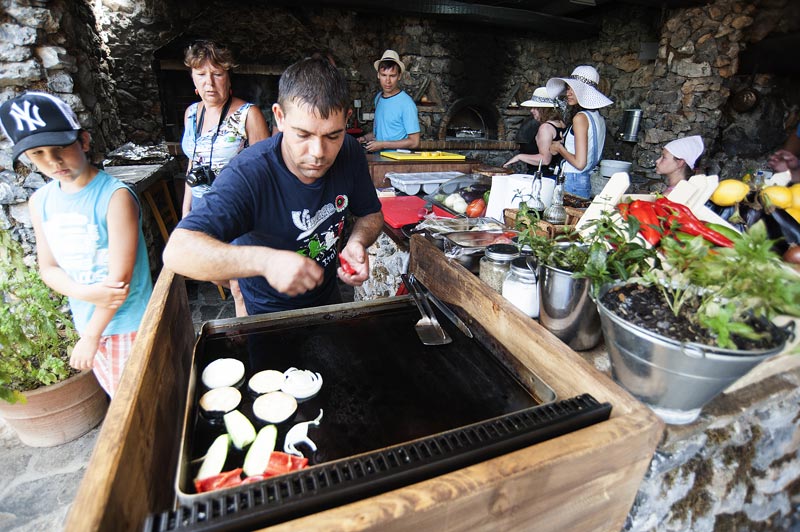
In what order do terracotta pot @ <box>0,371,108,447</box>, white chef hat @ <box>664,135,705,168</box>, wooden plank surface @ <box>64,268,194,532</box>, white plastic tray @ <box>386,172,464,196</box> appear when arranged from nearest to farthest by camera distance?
wooden plank surface @ <box>64,268,194,532</box>, terracotta pot @ <box>0,371,108,447</box>, white chef hat @ <box>664,135,705,168</box>, white plastic tray @ <box>386,172,464,196</box>

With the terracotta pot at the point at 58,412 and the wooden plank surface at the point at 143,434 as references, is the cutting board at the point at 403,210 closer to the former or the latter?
the wooden plank surface at the point at 143,434

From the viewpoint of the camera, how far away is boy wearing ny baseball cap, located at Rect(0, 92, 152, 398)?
5.95 ft

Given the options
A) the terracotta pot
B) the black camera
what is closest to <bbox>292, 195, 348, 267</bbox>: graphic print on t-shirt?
the black camera

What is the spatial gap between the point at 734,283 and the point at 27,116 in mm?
2632

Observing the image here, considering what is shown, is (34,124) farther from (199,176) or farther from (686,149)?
(686,149)

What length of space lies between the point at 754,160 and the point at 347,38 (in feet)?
25.6

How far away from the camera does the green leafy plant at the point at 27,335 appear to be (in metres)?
2.21

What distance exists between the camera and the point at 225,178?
5.44 ft

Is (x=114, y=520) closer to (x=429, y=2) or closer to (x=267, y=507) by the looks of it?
(x=267, y=507)

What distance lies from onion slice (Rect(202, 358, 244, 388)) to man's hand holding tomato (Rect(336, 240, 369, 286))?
0.62 metres

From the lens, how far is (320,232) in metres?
1.99

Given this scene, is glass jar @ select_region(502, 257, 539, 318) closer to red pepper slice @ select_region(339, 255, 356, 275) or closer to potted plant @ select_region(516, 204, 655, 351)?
potted plant @ select_region(516, 204, 655, 351)

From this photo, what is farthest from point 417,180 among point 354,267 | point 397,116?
point 354,267

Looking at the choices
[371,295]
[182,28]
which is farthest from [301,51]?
[371,295]
